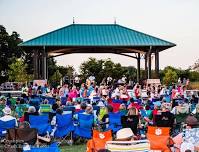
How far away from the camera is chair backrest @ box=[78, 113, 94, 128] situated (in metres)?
11.2

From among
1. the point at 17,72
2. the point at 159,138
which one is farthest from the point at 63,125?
the point at 17,72

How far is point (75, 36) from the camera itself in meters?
32.8

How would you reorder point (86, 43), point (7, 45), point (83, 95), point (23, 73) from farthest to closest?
point (7, 45) < point (23, 73) < point (86, 43) < point (83, 95)

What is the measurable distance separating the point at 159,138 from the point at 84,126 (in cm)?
371

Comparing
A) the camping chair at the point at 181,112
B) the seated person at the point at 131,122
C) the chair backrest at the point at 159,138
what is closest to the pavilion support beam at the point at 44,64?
the camping chair at the point at 181,112

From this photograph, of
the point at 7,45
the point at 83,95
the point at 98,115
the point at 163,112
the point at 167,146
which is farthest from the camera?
the point at 7,45

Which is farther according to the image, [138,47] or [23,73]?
[23,73]

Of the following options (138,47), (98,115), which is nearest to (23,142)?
(98,115)

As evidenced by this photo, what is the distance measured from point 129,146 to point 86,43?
25.4 m

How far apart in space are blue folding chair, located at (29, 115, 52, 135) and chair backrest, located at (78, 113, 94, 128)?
898 millimetres

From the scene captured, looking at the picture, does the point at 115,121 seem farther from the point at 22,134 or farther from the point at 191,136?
the point at 191,136

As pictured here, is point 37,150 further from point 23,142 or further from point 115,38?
point 115,38

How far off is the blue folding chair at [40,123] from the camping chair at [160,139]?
329 cm

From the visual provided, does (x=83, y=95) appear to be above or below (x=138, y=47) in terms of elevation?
below
